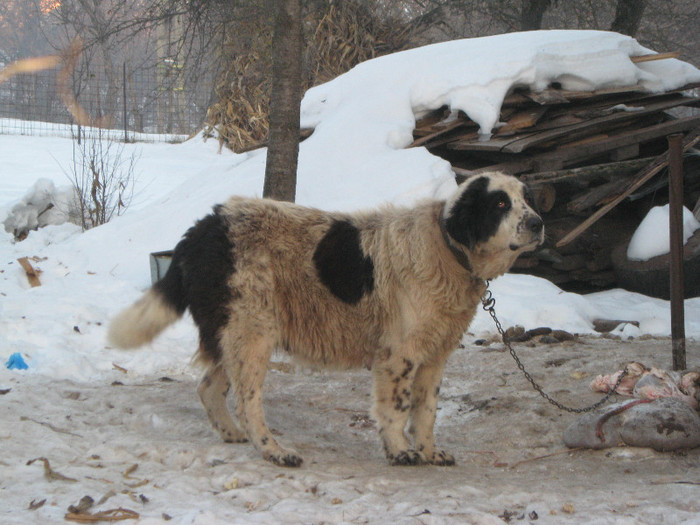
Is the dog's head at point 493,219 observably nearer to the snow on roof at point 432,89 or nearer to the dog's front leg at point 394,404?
the dog's front leg at point 394,404

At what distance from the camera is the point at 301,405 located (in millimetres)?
5738

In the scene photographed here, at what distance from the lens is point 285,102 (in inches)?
302

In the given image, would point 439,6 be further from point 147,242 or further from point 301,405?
point 301,405

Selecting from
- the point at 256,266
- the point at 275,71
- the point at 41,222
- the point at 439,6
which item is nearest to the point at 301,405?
the point at 256,266

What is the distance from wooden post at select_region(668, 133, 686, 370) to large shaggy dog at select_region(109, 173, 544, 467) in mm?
1734

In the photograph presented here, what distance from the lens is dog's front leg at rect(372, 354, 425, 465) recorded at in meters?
4.45

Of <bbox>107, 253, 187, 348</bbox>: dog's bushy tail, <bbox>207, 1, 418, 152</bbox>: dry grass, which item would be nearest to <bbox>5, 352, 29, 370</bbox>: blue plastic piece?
<bbox>107, 253, 187, 348</bbox>: dog's bushy tail

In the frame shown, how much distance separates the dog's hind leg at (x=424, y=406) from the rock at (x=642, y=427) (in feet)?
2.90

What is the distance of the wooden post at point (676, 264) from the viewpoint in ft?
18.3

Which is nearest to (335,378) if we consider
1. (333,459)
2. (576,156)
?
(333,459)

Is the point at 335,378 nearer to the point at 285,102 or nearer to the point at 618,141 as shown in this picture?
the point at 285,102

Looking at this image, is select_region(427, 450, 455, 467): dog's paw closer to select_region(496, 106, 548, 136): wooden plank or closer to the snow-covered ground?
the snow-covered ground

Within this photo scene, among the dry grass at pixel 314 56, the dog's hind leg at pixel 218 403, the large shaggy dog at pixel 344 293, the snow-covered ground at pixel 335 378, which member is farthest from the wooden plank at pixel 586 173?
the dry grass at pixel 314 56

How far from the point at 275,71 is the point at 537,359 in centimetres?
400
